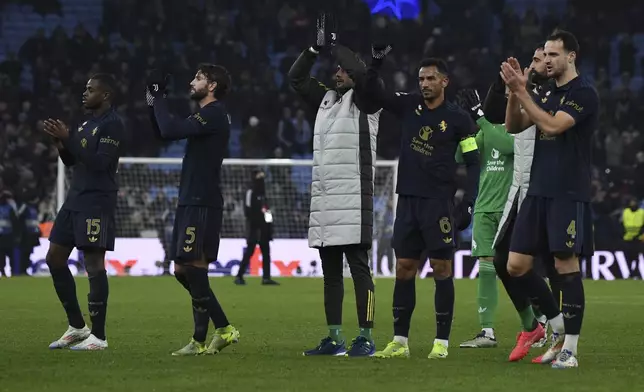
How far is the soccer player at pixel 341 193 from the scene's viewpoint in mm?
9297

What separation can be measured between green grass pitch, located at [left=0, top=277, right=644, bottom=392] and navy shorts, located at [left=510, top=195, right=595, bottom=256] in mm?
780

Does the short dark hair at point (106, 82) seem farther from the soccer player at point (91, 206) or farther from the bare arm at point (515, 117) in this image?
the bare arm at point (515, 117)

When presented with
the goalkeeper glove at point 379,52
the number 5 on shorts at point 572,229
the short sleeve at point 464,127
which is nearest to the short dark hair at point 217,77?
the goalkeeper glove at point 379,52

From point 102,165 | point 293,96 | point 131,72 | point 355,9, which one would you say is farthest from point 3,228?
point 102,165

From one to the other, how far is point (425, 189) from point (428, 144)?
1.08 feet

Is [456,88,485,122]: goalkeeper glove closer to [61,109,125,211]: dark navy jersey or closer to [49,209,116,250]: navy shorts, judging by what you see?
[61,109,125,211]: dark navy jersey

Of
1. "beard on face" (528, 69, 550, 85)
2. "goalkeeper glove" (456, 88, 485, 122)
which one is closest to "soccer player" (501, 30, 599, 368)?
"beard on face" (528, 69, 550, 85)

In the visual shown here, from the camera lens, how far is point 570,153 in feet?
26.7

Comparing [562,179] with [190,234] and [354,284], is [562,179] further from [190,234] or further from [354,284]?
[190,234]

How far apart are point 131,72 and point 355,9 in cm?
572

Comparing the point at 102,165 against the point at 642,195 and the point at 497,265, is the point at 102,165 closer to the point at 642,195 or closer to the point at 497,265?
the point at 497,265

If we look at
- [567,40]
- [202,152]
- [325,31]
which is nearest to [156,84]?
[202,152]

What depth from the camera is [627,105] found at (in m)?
29.7

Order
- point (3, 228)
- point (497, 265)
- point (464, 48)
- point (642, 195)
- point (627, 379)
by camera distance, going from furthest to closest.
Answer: point (464, 48) < point (642, 195) < point (3, 228) < point (497, 265) < point (627, 379)
